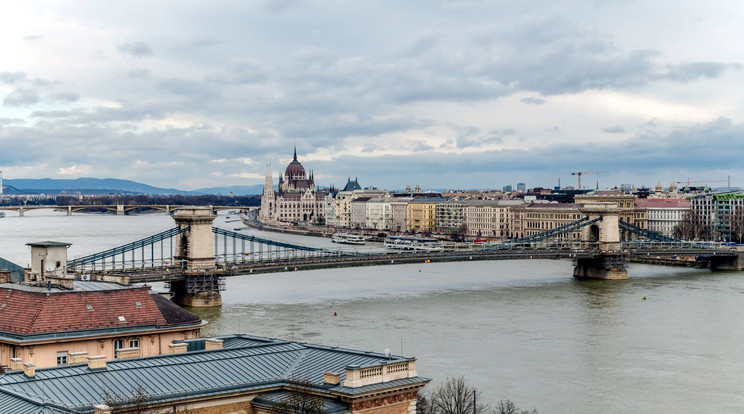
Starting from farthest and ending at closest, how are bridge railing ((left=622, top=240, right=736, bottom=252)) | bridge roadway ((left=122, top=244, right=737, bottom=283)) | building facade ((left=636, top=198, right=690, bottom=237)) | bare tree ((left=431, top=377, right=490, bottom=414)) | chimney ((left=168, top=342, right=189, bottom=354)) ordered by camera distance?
building facade ((left=636, top=198, right=690, bottom=237)) → bridge railing ((left=622, top=240, right=736, bottom=252)) → bridge roadway ((left=122, top=244, right=737, bottom=283)) → bare tree ((left=431, top=377, right=490, bottom=414)) → chimney ((left=168, top=342, right=189, bottom=354))

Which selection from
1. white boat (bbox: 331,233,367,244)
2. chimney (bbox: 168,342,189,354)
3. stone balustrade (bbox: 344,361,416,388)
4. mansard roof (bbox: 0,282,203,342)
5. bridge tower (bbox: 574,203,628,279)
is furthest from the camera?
white boat (bbox: 331,233,367,244)

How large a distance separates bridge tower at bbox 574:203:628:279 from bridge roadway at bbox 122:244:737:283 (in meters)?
0.57

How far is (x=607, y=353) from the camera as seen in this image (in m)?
26.3

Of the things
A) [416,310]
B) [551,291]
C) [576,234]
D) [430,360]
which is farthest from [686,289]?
[576,234]

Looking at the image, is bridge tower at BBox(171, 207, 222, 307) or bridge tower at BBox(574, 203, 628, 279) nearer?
bridge tower at BBox(171, 207, 222, 307)

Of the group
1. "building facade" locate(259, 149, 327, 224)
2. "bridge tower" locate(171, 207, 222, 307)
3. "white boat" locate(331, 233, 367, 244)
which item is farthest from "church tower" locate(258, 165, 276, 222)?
"bridge tower" locate(171, 207, 222, 307)

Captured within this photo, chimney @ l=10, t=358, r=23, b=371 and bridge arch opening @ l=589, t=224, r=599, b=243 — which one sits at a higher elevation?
bridge arch opening @ l=589, t=224, r=599, b=243

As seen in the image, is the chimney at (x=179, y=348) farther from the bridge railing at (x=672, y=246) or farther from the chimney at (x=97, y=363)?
the bridge railing at (x=672, y=246)

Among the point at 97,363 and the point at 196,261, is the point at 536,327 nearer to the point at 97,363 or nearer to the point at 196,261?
the point at 196,261

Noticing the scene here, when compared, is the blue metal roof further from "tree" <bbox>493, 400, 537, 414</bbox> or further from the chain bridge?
the chain bridge

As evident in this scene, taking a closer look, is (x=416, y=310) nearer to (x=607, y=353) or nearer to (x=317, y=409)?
(x=607, y=353)

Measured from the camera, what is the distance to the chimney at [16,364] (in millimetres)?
14992

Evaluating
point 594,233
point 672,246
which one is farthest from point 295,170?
point 594,233

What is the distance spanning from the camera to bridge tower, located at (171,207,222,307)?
118ft
